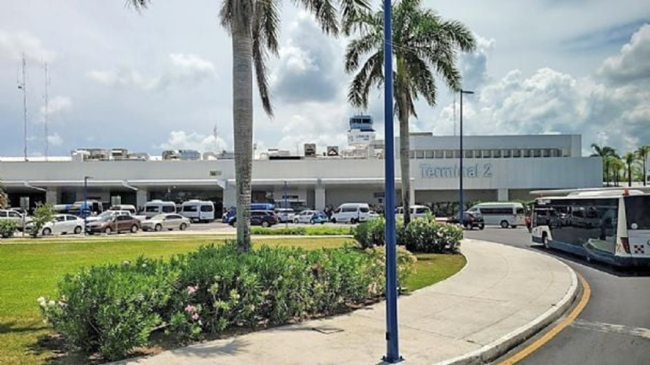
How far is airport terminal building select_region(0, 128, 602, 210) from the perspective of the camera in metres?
71.9

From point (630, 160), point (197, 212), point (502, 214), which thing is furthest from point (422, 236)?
point (630, 160)

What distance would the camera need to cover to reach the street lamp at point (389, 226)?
277 inches

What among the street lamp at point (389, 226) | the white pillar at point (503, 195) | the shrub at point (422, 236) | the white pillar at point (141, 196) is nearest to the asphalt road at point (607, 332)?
the street lamp at point (389, 226)

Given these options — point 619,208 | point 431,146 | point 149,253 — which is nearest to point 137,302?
point 619,208

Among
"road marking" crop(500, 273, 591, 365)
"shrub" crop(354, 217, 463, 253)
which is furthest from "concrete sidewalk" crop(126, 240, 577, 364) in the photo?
"shrub" crop(354, 217, 463, 253)

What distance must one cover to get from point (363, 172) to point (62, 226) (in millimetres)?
38413

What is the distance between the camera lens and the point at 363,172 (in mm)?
71875

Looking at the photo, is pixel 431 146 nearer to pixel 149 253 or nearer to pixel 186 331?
pixel 149 253

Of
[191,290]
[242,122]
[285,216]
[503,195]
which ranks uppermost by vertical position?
[242,122]

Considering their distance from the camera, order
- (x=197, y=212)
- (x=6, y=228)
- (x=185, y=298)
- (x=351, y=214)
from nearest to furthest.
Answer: (x=185, y=298)
(x=6, y=228)
(x=351, y=214)
(x=197, y=212)

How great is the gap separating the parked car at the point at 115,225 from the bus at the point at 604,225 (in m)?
34.7

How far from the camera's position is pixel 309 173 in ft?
238

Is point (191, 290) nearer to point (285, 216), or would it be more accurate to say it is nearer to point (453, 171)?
point (285, 216)

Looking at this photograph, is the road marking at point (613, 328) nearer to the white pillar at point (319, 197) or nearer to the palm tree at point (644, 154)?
the white pillar at point (319, 197)
